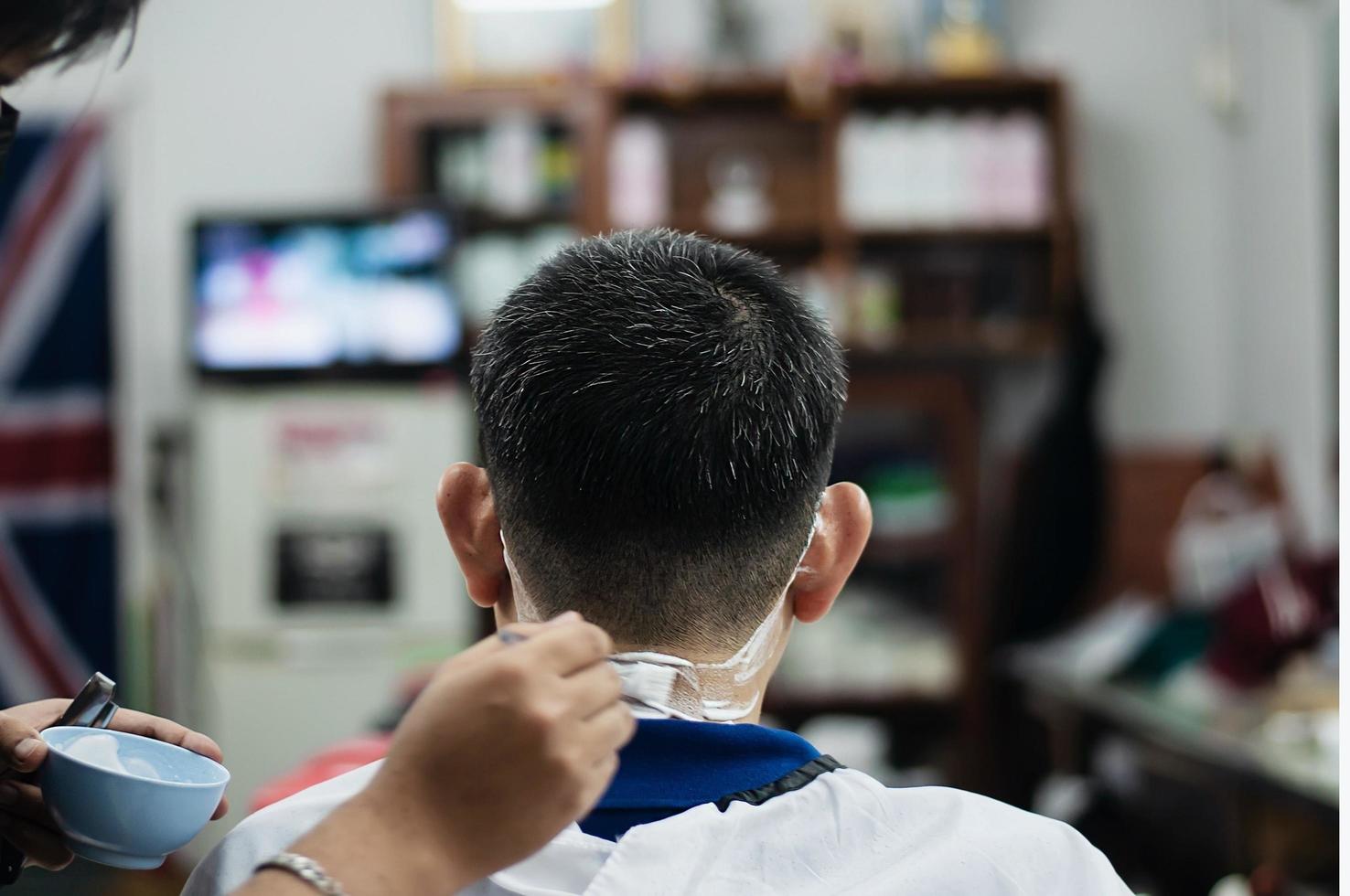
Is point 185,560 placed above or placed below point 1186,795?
above

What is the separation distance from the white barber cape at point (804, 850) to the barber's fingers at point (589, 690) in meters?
0.22

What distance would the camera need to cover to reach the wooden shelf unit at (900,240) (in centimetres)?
461

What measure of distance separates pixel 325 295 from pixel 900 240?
195 cm

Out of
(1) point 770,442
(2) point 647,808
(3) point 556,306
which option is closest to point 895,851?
(2) point 647,808

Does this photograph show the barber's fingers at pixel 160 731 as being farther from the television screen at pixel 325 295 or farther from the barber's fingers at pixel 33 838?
the television screen at pixel 325 295

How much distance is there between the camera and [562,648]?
0.70m

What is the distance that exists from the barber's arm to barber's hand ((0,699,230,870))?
11.3 inches

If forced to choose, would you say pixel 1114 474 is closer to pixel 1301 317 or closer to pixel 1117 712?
pixel 1301 317

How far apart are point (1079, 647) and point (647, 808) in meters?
3.80

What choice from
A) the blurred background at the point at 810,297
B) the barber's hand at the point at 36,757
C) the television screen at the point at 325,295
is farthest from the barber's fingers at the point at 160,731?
the television screen at the point at 325,295

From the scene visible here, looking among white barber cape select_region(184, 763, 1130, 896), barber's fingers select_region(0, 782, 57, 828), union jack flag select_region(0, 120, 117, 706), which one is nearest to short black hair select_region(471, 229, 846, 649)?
white barber cape select_region(184, 763, 1130, 896)

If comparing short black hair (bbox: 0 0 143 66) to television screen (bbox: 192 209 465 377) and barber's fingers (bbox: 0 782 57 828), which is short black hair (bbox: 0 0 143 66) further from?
television screen (bbox: 192 209 465 377)

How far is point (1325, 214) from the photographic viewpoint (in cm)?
438

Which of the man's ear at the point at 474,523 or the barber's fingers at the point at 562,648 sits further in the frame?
the man's ear at the point at 474,523
